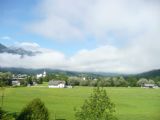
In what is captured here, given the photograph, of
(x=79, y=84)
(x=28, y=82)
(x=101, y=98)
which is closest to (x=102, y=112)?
(x=101, y=98)

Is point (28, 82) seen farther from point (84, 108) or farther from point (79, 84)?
point (84, 108)

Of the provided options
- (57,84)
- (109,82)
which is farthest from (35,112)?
(109,82)

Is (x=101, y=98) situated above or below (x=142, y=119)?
above

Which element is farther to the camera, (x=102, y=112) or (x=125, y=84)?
(x=125, y=84)

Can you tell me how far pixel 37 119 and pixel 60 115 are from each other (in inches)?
972

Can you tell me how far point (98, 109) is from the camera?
28.6m

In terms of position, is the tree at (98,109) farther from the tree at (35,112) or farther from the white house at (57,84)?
the white house at (57,84)

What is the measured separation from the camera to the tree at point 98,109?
28.2 m

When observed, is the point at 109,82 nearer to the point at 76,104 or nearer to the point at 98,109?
the point at 76,104

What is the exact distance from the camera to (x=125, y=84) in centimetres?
18425

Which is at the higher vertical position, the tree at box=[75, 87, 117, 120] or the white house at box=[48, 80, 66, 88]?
the white house at box=[48, 80, 66, 88]

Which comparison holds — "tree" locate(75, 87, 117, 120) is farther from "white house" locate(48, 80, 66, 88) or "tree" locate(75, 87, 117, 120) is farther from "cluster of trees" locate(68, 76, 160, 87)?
"white house" locate(48, 80, 66, 88)

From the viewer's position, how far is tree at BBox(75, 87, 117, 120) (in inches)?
1112

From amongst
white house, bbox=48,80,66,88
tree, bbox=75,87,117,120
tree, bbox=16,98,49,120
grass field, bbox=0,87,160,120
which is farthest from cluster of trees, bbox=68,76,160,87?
tree, bbox=75,87,117,120
